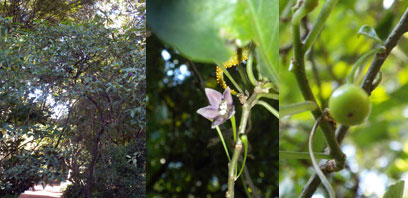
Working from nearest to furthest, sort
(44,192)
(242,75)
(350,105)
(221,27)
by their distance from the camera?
(350,105) → (221,27) → (242,75) → (44,192)

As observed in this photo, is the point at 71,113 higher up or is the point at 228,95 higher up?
the point at 71,113

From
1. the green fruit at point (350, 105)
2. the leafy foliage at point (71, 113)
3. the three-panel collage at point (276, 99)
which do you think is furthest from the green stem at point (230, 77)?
the leafy foliage at point (71, 113)

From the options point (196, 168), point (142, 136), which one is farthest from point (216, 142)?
point (142, 136)

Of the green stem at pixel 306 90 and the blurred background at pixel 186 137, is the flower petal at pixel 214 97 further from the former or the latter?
the green stem at pixel 306 90

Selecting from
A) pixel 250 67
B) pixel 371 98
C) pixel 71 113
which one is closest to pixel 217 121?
pixel 250 67

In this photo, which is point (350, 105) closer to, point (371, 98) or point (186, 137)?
point (371, 98)

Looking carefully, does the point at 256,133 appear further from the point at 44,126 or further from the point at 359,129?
the point at 44,126
